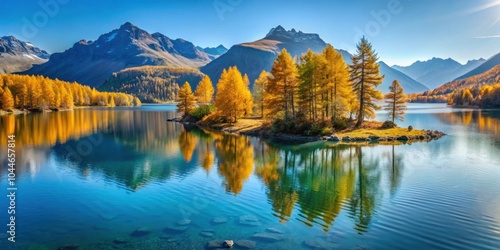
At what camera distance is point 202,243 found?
63.5 ft

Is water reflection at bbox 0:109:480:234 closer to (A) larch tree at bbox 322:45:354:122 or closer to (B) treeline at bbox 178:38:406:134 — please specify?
(B) treeline at bbox 178:38:406:134

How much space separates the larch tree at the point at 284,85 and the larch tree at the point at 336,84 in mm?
7070

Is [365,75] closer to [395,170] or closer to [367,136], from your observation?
[367,136]

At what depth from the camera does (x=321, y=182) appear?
112 ft

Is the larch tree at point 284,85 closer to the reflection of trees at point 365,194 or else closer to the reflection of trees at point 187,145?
the reflection of trees at point 187,145

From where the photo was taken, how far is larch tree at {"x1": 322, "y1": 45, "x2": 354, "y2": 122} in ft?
221

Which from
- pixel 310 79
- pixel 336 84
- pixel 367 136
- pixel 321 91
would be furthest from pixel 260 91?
pixel 367 136

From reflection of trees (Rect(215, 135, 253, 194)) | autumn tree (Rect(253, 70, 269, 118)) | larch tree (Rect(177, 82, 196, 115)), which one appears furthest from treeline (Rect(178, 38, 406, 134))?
larch tree (Rect(177, 82, 196, 115))

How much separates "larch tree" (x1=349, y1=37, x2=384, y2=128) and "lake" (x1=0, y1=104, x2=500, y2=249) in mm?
17054

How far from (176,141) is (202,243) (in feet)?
162

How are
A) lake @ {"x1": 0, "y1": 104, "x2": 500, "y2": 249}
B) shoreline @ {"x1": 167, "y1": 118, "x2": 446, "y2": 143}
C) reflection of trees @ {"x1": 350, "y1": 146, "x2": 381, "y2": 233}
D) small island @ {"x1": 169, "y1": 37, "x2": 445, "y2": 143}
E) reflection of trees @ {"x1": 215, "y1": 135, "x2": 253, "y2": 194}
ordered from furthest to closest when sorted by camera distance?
small island @ {"x1": 169, "y1": 37, "x2": 445, "y2": 143}, shoreline @ {"x1": 167, "y1": 118, "x2": 446, "y2": 143}, reflection of trees @ {"x1": 215, "y1": 135, "x2": 253, "y2": 194}, reflection of trees @ {"x1": 350, "y1": 146, "x2": 381, "y2": 233}, lake @ {"x1": 0, "y1": 104, "x2": 500, "y2": 249}

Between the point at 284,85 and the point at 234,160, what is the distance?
29.6m

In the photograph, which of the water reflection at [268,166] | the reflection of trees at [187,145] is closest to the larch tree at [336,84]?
the water reflection at [268,166]

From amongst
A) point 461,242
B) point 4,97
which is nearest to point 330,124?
point 461,242
